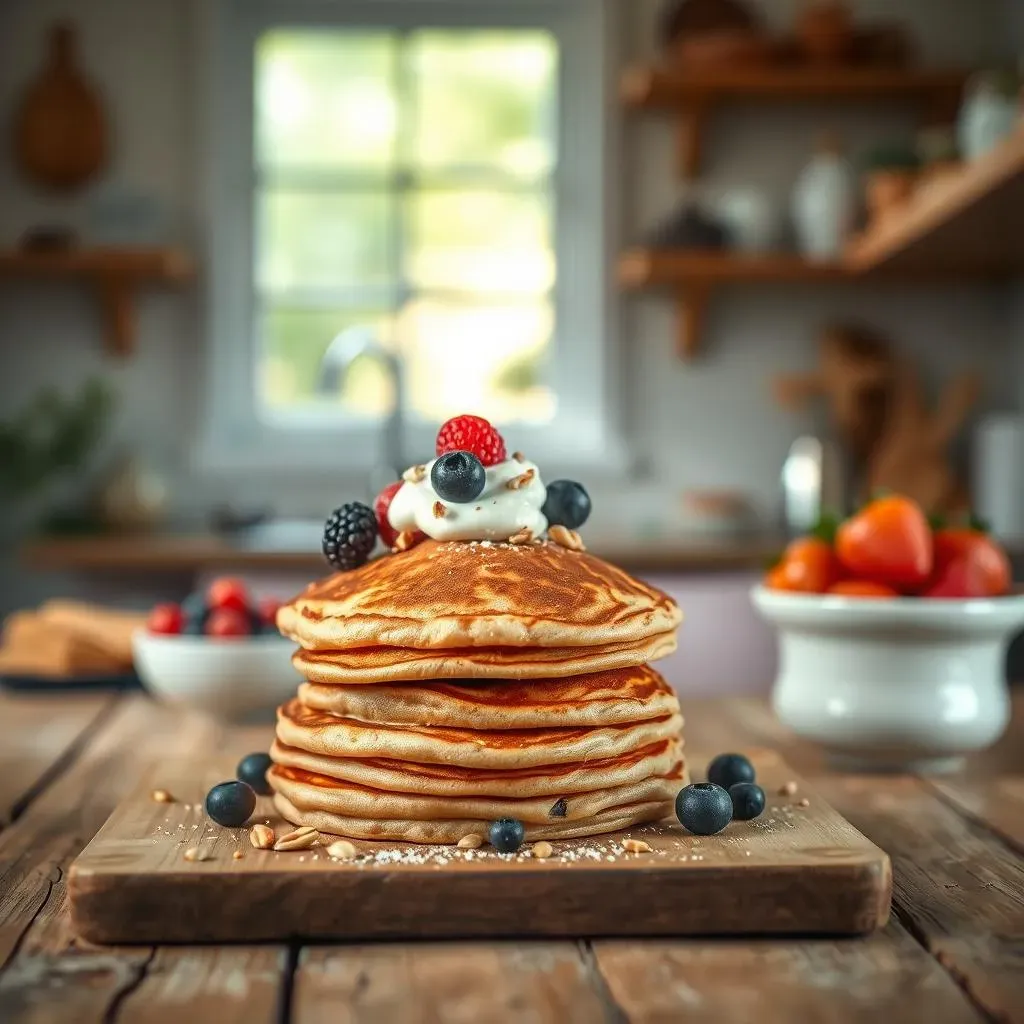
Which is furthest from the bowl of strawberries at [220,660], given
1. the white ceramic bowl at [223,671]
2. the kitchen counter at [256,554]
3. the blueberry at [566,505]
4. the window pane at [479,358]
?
the window pane at [479,358]

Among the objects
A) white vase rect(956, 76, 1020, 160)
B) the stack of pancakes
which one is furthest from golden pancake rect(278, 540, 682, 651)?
white vase rect(956, 76, 1020, 160)

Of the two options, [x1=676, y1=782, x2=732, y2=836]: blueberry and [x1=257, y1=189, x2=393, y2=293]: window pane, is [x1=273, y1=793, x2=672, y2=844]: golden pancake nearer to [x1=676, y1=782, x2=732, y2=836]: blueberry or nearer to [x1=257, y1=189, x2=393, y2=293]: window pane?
[x1=676, y1=782, x2=732, y2=836]: blueberry

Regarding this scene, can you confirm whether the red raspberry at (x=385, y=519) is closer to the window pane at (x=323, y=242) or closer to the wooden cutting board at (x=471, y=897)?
the wooden cutting board at (x=471, y=897)

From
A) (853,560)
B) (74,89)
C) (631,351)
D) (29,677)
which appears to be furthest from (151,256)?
(853,560)

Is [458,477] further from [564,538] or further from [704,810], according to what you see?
[704,810]

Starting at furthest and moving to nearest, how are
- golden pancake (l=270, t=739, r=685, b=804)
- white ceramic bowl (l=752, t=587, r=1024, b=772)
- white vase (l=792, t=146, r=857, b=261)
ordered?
white vase (l=792, t=146, r=857, b=261), white ceramic bowl (l=752, t=587, r=1024, b=772), golden pancake (l=270, t=739, r=685, b=804)

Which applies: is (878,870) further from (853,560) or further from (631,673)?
(853,560)
